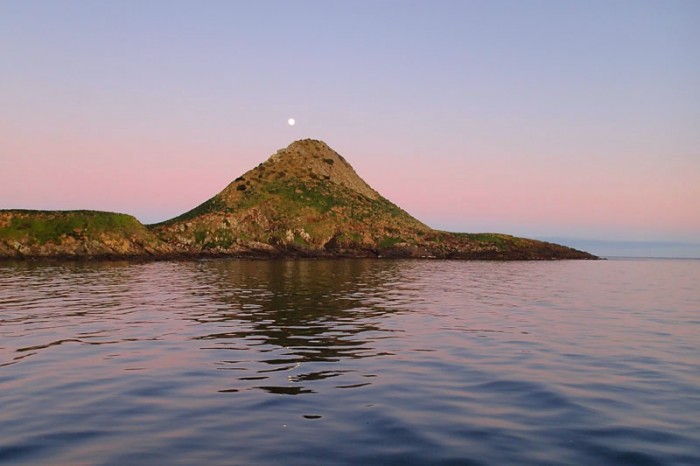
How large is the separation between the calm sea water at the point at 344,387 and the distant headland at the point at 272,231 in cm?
8416

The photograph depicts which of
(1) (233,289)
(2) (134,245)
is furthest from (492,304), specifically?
(2) (134,245)

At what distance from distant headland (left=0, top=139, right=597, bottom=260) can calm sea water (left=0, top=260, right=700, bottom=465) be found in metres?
84.2

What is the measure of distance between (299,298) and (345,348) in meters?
17.8

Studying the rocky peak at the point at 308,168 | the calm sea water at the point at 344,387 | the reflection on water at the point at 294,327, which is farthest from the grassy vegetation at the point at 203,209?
the calm sea water at the point at 344,387

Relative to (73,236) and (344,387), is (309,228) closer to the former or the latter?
(73,236)

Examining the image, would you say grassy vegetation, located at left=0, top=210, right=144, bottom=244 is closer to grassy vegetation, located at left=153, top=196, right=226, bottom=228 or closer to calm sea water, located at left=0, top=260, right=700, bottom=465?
grassy vegetation, located at left=153, top=196, right=226, bottom=228

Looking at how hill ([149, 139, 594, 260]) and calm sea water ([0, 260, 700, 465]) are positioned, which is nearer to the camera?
calm sea water ([0, 260, 700, 465])

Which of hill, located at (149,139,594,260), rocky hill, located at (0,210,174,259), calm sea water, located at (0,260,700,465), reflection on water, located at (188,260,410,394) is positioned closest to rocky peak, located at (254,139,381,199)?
hill, located at (149,139,594,260)

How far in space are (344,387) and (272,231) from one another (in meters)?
134

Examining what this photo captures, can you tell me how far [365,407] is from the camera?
1211 centimetres

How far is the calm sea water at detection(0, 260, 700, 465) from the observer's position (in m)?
9.53

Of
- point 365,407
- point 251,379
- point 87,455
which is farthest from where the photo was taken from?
point 251,379

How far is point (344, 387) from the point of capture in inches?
551

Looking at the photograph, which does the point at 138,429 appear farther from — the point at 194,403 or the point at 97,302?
the point at 97,302
